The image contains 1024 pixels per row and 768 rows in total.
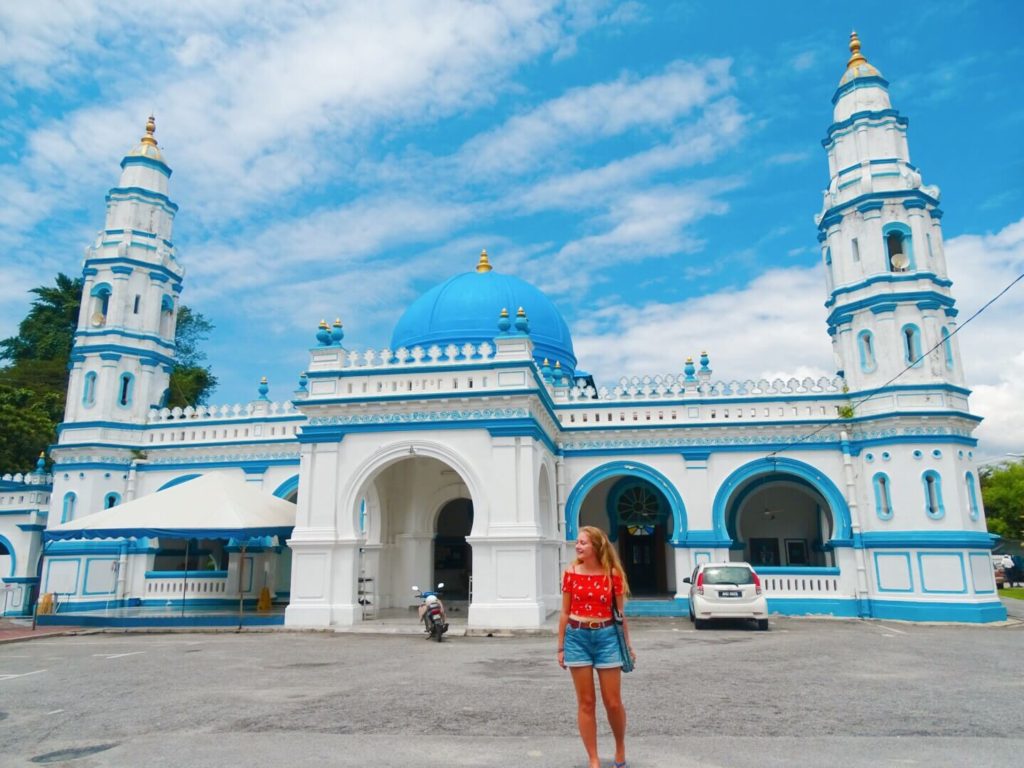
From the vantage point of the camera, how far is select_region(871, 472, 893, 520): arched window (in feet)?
54.8

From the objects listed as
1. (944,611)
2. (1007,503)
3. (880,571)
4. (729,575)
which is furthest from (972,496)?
(1007,503)

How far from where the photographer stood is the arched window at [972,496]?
53.7 ft

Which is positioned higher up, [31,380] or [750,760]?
[31,380]

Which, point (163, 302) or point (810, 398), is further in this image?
point (163, 302)

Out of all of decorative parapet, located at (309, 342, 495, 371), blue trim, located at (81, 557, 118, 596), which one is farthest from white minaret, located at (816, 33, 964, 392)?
Answer: blue trim, located at (81, 557, 118, 596)

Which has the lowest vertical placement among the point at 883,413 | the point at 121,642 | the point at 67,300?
the point at 121,642

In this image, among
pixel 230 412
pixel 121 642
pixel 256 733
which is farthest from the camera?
pixel 230 412

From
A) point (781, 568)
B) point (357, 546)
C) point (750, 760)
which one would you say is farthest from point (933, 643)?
point (357, 546)

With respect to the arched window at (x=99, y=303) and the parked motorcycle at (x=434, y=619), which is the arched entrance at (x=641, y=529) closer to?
the parked motorcycle at (x=434, y=619)

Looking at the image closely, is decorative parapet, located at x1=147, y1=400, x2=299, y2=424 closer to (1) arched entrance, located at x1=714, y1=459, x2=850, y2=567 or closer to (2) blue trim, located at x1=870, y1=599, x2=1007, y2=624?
(1) arched entrance, located at x1=714, y1=459, x2=850, y2=567

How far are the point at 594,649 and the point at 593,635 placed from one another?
0.29ft

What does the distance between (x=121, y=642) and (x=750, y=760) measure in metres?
12.2

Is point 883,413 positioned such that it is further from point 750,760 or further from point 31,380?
point 31,380

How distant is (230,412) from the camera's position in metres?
21.8
